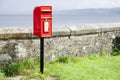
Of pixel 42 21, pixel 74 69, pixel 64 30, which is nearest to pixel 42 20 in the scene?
pixel 42 21

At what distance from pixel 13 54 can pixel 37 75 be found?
0.93 metres

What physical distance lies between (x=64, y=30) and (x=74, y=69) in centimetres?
121

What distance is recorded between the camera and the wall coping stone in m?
8.09

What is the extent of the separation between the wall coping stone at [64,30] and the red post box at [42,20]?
0.61 m

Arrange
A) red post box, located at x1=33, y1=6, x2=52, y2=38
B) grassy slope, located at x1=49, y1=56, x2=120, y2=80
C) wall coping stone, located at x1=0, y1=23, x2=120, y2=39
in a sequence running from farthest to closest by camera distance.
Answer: wall coping stone, located at x1=0, y1=23, x2=120, y2=39 → grassy slope, located at x1=49, y1=56, x2=120, y2=80 → red post box, located at x1=33, y1=6, x2=52, y2=38

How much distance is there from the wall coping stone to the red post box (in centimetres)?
61

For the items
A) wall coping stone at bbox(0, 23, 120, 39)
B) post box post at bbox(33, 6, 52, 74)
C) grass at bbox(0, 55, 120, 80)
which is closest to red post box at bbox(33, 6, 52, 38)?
post box post at bbox(33, 6, 52, 74)

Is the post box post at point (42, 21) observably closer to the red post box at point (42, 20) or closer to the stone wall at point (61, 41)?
the red post box at point (42, 20)

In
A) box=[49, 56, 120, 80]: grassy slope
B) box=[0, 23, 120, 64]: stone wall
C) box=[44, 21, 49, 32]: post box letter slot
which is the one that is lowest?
box=[49, 56, 120, 80]: grassy slope

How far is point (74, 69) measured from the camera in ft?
26.7

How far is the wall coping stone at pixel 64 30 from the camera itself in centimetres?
809

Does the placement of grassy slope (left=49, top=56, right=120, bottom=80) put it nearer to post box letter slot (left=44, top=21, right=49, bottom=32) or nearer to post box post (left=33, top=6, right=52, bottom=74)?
post box post (left=33, top=6, right=52, bottom=74)

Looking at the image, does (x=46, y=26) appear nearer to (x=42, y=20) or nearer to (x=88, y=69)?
(x=42, y=20)

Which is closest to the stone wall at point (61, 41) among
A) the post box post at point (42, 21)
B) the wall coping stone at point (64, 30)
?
the wall coping stone at point (64, 30)
